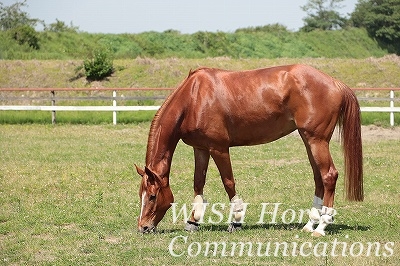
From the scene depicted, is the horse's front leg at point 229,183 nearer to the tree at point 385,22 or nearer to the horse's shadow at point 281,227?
the horse's shadow at point 281,227

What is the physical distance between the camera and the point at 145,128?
22797 mm

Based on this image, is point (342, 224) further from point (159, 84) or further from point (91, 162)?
point (159, 84)

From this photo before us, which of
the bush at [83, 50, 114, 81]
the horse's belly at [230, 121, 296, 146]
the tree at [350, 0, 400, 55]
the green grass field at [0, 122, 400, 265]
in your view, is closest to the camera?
the green grass field at [0, 122, 400, 265]

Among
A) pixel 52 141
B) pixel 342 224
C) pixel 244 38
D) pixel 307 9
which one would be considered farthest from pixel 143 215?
pixel 307 9

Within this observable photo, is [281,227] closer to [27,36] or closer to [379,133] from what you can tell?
[379,133]

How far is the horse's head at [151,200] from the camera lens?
7.98m

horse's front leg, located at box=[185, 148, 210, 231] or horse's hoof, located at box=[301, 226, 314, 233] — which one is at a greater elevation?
horse's front leg, located at box=[185, 148, 210, 231]

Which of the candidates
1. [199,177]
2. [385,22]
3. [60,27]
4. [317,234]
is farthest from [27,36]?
[317,234]

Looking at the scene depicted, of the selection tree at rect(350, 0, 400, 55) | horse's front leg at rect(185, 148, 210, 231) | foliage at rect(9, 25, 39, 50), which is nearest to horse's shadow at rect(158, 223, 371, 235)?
horse's front leg at rect(185, 148, 210, 231)

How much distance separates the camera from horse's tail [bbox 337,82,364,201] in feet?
27.2

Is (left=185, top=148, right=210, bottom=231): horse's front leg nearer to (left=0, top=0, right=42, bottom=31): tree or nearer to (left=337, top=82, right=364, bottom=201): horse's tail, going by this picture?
(left=337, top=82, right=364, bottom=201): horse's tail

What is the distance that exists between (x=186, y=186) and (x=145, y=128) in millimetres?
11047

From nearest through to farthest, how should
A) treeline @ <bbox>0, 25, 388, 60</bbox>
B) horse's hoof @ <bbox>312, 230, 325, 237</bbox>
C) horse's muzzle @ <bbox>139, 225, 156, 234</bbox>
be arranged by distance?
horse's hoof @ <bbox>312, 230, 325, 237</bbox> < horse's muzzle @ <bbox>139, 225, 156, 234</bbox> < treeline @ <bbox>0, 25, 388, 60</bbox>

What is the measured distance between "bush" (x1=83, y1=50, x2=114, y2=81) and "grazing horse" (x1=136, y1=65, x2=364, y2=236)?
78.1ft
